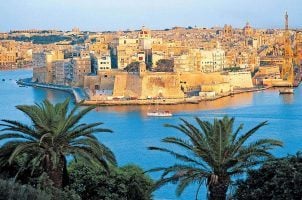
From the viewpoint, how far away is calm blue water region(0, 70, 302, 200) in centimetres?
962

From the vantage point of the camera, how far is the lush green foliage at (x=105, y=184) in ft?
12.2

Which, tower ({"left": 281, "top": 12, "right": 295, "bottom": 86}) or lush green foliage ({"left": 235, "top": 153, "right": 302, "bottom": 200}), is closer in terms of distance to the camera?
lush green foliage ({"left": 235, "top": 153, "right": 302, "bottom": 200})

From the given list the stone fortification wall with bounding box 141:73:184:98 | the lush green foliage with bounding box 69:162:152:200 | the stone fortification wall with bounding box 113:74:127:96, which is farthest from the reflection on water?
the lush green foliage with bounding box 69:162:152:200

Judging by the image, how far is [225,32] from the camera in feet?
132

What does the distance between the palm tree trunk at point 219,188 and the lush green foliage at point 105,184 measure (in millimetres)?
487

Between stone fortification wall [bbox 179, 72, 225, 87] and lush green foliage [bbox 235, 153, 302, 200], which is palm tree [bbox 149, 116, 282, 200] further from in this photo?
stone fortification wall [bbox 179, 72, 225, 87]

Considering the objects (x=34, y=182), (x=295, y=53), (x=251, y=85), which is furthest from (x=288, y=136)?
(x=295, y=53)

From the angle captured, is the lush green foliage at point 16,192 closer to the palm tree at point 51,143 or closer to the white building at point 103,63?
the palm tree at point 51,143

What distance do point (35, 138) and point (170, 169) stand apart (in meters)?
0.73

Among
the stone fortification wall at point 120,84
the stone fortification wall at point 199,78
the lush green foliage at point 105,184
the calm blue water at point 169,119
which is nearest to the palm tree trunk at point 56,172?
the lush green foliage at point 105,184

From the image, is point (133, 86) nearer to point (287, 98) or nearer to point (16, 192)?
point (287, 98)

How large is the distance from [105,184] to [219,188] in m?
0.79

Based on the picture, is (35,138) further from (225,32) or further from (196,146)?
(225,32)

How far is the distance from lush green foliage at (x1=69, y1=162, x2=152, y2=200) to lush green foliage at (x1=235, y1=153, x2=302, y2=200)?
0.69 meters
